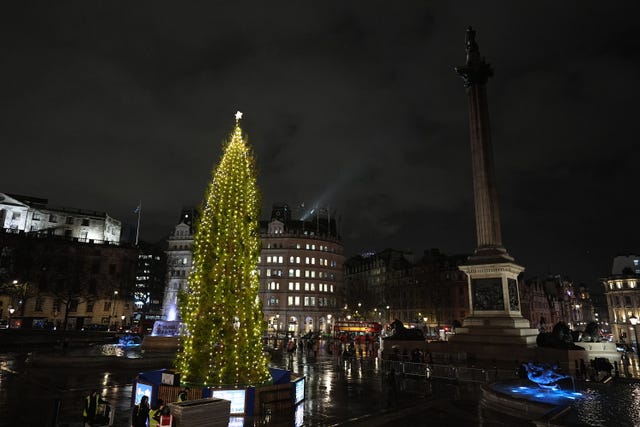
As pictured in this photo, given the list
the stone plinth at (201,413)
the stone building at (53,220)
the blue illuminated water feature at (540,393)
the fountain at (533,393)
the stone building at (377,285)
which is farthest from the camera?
the stone building at (377,285)

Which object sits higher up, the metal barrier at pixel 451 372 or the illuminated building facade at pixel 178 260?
the illuminated building facade at pixel 178 260

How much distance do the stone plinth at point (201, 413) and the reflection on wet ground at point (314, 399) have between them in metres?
1.87

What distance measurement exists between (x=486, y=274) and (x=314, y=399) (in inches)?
825

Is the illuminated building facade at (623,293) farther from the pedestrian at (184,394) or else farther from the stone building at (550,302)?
the pedestrian at (184,394)

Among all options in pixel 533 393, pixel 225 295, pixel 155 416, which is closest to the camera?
pixel 155 416

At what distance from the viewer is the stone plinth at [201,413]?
10539 millimetres

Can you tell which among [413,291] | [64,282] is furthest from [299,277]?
[64,282]

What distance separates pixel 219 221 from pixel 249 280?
2.61m

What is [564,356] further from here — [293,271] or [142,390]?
[293,271]

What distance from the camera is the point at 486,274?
3297cm

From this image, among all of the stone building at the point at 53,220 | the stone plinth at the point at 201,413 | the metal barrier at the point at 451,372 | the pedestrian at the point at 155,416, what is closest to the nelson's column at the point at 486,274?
the metal barrier at the point at 451,372

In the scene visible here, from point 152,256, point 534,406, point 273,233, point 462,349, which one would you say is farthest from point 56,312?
point 152,256

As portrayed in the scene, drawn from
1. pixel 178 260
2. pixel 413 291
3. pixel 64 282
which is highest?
pixel 178 260

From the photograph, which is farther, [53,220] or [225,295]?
[53,220]
